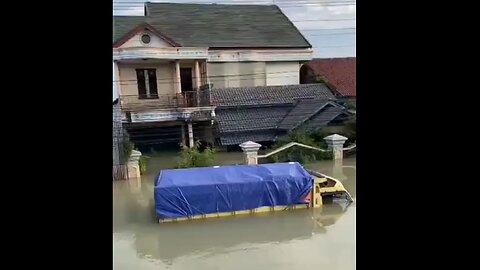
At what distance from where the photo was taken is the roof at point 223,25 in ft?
18.2

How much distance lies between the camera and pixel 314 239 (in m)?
3.42

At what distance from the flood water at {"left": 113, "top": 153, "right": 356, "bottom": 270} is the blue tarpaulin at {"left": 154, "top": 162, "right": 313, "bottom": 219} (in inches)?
4.6

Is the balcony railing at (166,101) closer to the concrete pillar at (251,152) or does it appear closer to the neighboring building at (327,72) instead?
the concrete pillar at (251,152)

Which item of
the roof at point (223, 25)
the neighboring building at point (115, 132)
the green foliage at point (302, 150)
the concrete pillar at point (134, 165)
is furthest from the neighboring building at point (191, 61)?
the neighboring building at point (115, 132)

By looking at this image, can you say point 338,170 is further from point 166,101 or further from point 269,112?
point 166,101

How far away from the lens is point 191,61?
5355mm

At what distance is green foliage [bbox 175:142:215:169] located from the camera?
4.79m

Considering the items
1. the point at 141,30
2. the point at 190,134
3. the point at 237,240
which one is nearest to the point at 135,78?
the point at 141,30
